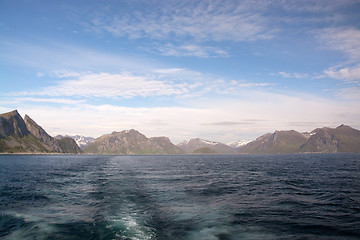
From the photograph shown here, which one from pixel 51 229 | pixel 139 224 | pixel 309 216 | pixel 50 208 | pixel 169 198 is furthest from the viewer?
pixel 169 198

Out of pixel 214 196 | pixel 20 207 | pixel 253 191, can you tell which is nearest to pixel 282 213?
pixel 214 196

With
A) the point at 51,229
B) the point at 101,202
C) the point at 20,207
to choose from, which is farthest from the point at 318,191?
the point at 20,207

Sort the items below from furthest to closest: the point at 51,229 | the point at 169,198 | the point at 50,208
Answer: the point at 169,198 < the point at 50,208 < the point at 51,229

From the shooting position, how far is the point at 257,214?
25.9 metres

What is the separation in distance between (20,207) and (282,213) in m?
32.3

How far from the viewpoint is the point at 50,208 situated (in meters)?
28.4

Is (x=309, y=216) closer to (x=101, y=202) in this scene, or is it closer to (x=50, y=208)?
(x=101, y=202)

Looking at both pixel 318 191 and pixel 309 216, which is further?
pixel 318 191

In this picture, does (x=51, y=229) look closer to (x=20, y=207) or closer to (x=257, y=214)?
(x=20, y=207)

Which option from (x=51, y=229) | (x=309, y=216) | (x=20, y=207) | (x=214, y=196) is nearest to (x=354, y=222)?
(x=309, y=216)

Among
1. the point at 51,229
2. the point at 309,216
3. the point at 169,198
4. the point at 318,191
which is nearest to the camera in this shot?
the point at 51,229

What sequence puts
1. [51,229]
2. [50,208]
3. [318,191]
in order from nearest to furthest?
[51,229], [50,208], [318,191]

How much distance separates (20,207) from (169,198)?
1959 cm

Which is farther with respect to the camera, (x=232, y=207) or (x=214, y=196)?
(x=214, y=196)
